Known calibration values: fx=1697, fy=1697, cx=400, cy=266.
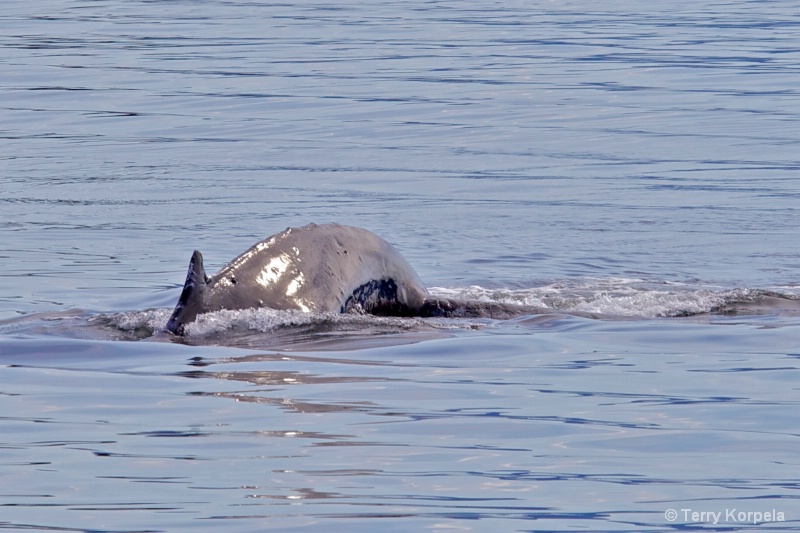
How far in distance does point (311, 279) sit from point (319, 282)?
0.16 feet

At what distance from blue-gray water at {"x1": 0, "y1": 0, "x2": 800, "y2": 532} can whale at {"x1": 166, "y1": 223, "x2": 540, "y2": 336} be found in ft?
0.57

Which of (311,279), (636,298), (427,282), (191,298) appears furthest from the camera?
(427,282)

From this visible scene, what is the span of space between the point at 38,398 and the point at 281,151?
42.1 feet

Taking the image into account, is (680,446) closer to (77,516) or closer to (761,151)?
(77,516)

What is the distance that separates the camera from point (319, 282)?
9.52 m

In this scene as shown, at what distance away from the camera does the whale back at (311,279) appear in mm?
8961

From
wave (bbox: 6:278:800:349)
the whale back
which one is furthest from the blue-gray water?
the whale back

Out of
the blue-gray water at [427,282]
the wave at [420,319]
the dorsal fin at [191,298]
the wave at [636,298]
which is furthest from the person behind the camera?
the wave at [636,298]

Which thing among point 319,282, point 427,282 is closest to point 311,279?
point 319,282

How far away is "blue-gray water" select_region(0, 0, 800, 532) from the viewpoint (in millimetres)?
6129

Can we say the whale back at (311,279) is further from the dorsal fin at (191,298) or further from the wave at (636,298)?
the wave at (636,298)

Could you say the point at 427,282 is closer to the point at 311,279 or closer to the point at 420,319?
the point at 420,319

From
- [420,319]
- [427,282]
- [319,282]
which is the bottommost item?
[427,282]

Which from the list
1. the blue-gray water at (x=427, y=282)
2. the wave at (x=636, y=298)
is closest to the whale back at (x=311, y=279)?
the blue-gray water at (x=427, y=282)
